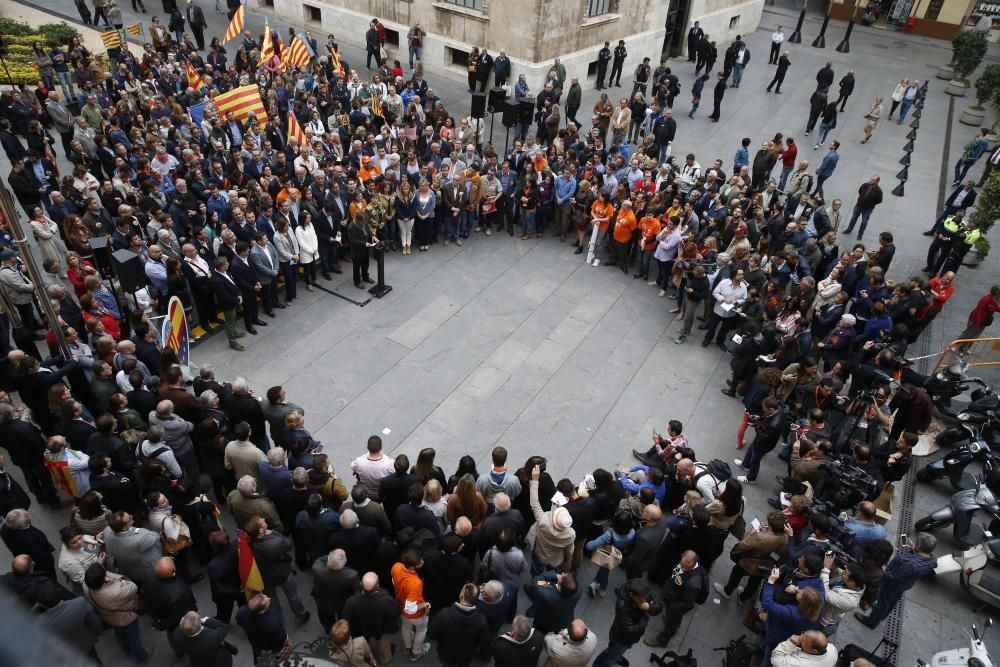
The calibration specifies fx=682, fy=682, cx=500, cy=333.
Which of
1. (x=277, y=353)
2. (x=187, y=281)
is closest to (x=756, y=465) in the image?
(x=277, y=353)

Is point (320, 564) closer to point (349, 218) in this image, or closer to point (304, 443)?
point (304, 443)

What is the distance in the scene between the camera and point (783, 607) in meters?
6.50

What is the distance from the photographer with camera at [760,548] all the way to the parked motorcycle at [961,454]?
381 centimetres

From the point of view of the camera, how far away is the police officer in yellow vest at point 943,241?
14148 millimetres

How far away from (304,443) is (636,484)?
387 cm

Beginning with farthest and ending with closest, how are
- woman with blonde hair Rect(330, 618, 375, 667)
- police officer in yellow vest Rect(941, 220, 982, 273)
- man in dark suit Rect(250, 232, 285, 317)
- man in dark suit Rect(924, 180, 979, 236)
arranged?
man in dark suit Rect(924, 180, 979, 236) < police officer in yellow vest Rect(941, 220, 982, 273) < man in dark suit Rect(250, 232, 285, 317) < woman with blonde hair Rect(330, 618, 375, 667)

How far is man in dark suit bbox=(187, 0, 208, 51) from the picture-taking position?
77.7 ft

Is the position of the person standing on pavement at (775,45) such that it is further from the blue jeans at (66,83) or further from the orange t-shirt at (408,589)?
the orange t-shirt at (408,589)

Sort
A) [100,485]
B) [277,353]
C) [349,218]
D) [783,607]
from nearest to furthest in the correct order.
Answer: [783,607], [100,485], [277,353], [349,218]

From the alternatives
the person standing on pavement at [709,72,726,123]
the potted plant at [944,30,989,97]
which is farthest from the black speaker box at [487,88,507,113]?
the potted plant at [944,30,989,97]

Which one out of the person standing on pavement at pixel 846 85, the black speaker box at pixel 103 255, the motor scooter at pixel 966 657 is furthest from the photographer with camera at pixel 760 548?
the person standing on pavement at pixel 846 85

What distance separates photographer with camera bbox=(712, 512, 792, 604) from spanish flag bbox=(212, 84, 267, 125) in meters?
13.4

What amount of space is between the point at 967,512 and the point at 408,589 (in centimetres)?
735

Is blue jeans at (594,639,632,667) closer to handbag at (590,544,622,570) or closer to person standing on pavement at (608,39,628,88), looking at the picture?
handbag at (590,544,622,570)
